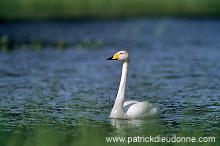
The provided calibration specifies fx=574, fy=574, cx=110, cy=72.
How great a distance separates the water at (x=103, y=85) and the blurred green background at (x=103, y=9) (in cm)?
519

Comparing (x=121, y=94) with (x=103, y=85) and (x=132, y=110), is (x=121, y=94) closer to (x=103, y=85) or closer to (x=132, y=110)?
(x=132, y=110)

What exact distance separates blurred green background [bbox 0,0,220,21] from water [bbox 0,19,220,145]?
17.0 feet

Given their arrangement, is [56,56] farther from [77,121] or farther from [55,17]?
[55,17]

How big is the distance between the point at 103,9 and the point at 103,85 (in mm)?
24829

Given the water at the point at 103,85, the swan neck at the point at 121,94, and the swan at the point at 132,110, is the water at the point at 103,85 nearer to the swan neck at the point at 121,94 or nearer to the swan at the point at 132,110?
the swan at the point at 132,110

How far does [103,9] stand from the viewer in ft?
140

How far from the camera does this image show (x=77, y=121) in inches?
495

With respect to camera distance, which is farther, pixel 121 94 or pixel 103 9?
pixel 103 9

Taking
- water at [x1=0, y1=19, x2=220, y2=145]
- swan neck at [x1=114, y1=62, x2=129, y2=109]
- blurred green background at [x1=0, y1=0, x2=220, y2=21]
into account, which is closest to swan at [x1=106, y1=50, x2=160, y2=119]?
swan neck at [x1=114, y1=62, x2=129, y2=109]

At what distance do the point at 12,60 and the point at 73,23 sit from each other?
16569mm

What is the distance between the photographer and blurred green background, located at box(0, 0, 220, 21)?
1649 inches

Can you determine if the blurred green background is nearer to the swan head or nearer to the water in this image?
the water

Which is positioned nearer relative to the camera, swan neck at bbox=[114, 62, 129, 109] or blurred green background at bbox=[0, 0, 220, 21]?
swan neck at bbox=[114, 62, 129, 109]

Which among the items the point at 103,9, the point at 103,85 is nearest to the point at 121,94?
the point at 103,85
